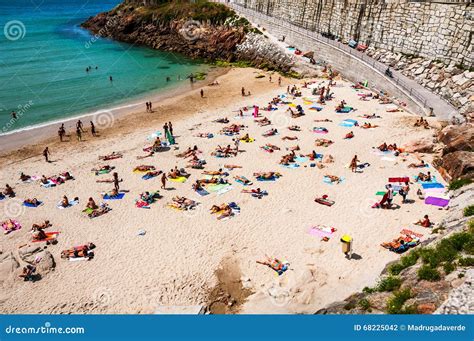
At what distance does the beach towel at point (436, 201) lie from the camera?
17031 millimetres

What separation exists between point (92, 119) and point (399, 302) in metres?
29.5

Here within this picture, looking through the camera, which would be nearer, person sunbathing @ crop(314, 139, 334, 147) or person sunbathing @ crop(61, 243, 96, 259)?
person sunbathing @ crop(61, 243, 96, 259)

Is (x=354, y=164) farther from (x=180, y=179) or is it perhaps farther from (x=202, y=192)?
(x=180, y=179)

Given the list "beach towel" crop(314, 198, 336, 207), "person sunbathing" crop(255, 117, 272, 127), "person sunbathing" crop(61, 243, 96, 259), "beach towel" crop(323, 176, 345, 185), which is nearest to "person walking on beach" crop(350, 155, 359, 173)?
"beach towel" crop(323, 176, 345, 185)

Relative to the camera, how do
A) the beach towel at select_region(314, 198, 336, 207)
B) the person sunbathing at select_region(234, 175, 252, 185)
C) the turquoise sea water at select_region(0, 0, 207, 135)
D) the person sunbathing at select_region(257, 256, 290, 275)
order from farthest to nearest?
1. the turquoise sea water at select_region(0, 0, 207, 135)
2. the person sunbathing at select_region(234, 175, 252, 185)
3. the beach towel at select_region(314, 198, 336, 207)
4. the person sunbathing at select_region(257, 256, 290, 275)

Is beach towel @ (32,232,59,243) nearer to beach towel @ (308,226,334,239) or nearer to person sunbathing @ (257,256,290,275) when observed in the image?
person sunbathing @ (257,256,290,275)

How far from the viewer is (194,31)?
5931 centimetres

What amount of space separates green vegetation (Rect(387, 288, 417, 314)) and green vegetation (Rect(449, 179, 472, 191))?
9.86m

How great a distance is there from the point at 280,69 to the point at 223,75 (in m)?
6.84

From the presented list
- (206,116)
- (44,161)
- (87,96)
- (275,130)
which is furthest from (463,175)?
(87,96)

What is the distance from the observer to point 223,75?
46.0 metres

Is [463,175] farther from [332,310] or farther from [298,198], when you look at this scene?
[332,310]

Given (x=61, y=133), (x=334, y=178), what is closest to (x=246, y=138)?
(x=334, y=178)

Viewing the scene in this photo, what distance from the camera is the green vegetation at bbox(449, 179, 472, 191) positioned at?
17.2m
